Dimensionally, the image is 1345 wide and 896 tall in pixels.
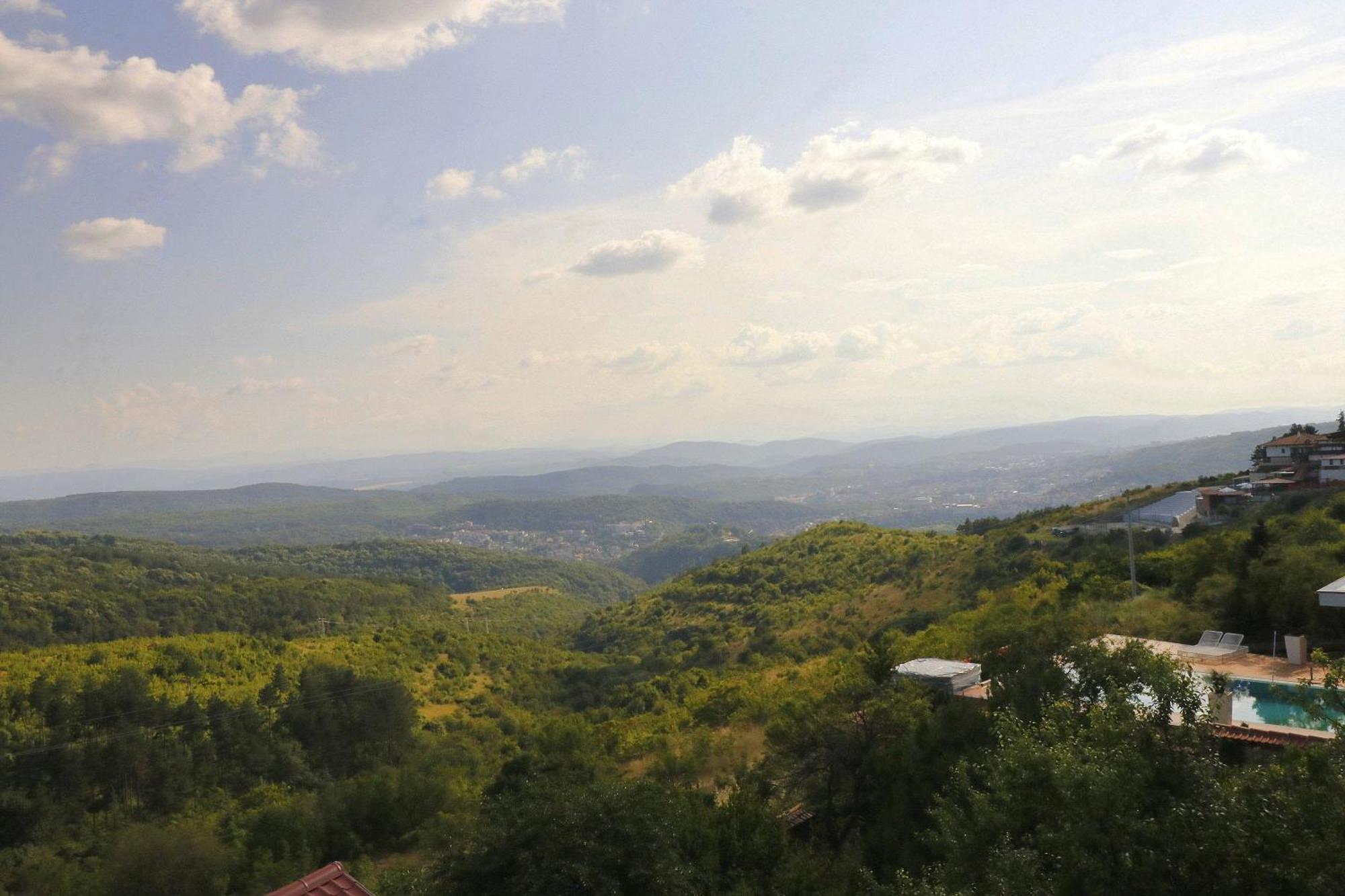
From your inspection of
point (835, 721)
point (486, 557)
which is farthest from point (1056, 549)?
point (486, 557)

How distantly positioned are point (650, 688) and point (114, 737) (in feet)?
90.6

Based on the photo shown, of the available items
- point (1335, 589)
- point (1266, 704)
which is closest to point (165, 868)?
point (1266, 704)

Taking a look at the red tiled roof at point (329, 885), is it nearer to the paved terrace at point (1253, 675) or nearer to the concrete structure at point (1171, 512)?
the paved terrace at point (1253, 675)

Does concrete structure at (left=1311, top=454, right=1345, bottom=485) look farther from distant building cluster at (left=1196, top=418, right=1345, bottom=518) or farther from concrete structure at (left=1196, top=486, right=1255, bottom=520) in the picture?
concrete structure at (left=1196, top=486, right=1255, bottom=520)

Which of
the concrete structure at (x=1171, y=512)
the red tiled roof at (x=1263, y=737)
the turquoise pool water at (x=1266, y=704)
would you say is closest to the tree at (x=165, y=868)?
the red tiled roof at (x=1263, y=737)

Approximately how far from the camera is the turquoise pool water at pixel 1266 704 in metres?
14.6

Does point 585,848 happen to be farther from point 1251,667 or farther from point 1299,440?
point 1299,440

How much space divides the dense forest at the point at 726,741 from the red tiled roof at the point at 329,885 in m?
6.41

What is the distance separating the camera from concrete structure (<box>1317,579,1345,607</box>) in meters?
18.3

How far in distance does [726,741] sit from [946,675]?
30.4 ft

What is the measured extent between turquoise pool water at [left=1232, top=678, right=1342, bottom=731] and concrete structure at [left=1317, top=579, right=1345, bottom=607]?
3.36 meters

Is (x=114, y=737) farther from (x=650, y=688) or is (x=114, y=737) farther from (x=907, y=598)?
(x=907, y=598)

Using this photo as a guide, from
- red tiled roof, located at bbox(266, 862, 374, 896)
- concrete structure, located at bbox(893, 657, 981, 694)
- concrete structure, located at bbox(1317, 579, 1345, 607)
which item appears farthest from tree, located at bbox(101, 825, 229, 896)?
concrete structure, located at bbox(1317, 579, 1345, 607)

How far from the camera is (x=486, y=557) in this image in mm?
170500
